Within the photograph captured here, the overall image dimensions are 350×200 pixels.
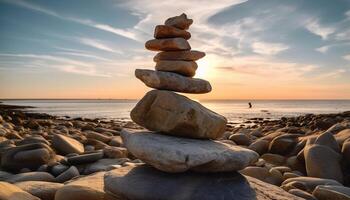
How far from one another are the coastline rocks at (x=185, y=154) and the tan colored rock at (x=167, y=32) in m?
1.91

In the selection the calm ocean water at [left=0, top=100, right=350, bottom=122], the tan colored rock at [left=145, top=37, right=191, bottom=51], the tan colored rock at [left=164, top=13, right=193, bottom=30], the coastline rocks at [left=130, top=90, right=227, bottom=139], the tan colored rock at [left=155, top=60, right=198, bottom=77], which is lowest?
the calm ocean water at [left=0, top=100, right=350, bottom=122]

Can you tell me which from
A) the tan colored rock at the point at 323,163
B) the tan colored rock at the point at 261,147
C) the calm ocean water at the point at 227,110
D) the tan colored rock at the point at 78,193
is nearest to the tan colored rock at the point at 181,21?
the tan colored rock at the point at 78,193

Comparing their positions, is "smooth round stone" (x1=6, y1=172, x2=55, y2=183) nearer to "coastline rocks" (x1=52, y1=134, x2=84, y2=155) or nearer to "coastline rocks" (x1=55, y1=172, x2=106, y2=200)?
"coastline rocks" (x1=55, y1=172, x2=106, y2=200)

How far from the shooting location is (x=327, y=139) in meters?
7.54

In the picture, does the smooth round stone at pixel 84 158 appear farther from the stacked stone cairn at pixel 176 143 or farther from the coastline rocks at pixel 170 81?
the coastline rocks at pixel 170 81

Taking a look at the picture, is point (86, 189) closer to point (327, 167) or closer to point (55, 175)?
point (55, 175)

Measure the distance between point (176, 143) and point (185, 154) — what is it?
19.7 inches

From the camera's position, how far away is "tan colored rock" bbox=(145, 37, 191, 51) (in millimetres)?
5590

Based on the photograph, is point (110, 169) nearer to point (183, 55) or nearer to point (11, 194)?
point (183, 55)

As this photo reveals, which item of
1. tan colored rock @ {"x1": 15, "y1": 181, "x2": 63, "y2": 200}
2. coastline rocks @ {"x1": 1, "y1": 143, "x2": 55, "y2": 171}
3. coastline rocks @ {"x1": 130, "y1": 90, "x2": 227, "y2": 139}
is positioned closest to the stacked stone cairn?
coastline rocks @ {"x1": 130, "y1": 90, "x2": 227, "y2": 139}

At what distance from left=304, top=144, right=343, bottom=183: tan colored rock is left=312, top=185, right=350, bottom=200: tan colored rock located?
5.34ft

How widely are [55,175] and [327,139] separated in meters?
5.79

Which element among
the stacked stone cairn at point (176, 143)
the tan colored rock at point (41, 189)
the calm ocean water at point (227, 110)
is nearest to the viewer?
the stacked stone cairn at point (176, 143)

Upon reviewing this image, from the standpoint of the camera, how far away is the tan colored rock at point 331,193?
4.62 m
